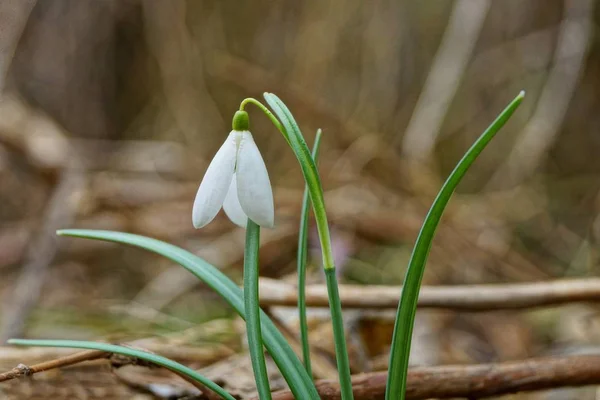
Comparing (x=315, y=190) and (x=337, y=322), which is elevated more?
(x=315, y=190)

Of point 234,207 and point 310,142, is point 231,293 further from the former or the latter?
point 310,142

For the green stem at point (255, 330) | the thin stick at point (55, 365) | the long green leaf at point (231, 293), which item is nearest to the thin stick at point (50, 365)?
the thin stick at point (55, 365)

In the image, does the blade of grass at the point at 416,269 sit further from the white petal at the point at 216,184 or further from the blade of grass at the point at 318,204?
the white petal at the point at 216,184

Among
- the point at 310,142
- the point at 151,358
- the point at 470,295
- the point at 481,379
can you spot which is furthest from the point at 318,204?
the point at 310,142

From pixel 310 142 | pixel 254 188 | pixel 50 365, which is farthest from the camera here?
pixel 310 142

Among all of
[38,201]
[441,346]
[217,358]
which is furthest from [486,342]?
[38,201]

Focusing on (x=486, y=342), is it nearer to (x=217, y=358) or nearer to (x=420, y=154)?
(x=217, y=358)

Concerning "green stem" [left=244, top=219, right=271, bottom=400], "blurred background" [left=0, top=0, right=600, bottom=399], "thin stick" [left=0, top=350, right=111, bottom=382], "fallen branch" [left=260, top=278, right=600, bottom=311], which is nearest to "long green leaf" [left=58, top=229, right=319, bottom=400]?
"green stem" [left=244, top=219, right=271, bottom=400]
